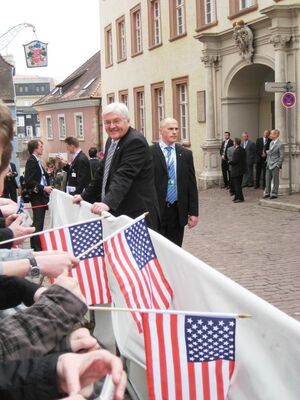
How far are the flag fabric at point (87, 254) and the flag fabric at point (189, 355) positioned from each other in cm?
180

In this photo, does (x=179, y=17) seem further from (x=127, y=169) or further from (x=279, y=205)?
(x=127, y=169)

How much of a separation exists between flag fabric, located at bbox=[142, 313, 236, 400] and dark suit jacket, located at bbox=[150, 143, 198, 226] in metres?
3.90

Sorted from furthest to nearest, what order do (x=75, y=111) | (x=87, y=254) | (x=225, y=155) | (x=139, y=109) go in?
(x=75, y=111) < (x=139, y=109) < (x=225, y=155) < (x=87, y=254)

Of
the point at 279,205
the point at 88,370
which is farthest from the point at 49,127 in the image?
the point at 88,370

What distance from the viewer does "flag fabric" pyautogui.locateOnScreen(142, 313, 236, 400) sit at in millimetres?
2732

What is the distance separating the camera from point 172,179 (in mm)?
6895

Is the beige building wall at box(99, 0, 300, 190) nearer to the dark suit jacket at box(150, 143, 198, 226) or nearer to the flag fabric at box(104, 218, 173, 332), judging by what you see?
the dark suit jacket at box(150, 143, 198, 226)

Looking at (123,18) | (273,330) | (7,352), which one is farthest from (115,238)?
(123,18)

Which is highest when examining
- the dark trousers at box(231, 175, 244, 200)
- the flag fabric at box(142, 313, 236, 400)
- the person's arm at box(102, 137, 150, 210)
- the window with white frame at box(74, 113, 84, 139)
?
the window with white frame at box(74, 113, 84, 139)

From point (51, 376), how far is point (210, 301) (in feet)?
4.70

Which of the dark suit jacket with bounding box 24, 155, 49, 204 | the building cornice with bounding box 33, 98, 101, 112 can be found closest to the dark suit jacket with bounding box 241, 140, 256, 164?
the dark suit jacket with bounding box 24, 155, 49, 204

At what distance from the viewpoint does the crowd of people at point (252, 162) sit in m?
17.2

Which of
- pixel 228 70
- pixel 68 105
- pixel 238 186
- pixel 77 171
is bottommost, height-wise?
pixel 238 186

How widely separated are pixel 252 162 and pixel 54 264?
18572 millimetres
